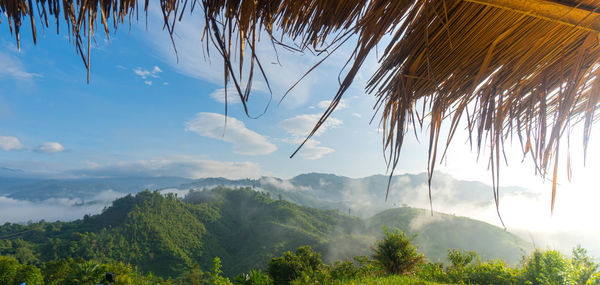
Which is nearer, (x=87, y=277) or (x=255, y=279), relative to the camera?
(x=255, y=279)

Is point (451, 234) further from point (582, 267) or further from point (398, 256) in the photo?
point (582, 267)

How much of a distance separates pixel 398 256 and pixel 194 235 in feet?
207

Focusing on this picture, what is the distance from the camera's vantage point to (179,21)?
0.71 metres

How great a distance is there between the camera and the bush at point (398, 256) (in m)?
6.30

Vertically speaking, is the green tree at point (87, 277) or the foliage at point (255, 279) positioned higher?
the foliage at point (255, 279)

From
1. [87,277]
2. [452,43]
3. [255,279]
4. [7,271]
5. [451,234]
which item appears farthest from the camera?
[451,234]

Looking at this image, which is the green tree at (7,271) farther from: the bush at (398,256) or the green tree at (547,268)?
the green tree at (547,268)

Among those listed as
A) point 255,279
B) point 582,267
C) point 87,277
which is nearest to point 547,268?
point 582,267

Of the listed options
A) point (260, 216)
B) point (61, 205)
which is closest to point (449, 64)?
point (260, 216)

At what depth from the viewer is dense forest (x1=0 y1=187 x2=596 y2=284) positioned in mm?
46688

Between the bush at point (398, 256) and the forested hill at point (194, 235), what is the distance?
43.9m

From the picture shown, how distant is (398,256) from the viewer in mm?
6250

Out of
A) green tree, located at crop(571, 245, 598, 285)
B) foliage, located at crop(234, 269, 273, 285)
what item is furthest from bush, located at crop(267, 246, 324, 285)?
green tree, located at crop(571, 245, 598, 285)

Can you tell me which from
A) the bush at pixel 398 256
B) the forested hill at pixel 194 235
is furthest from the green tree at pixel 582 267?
the forested hill at pixel 194 235
